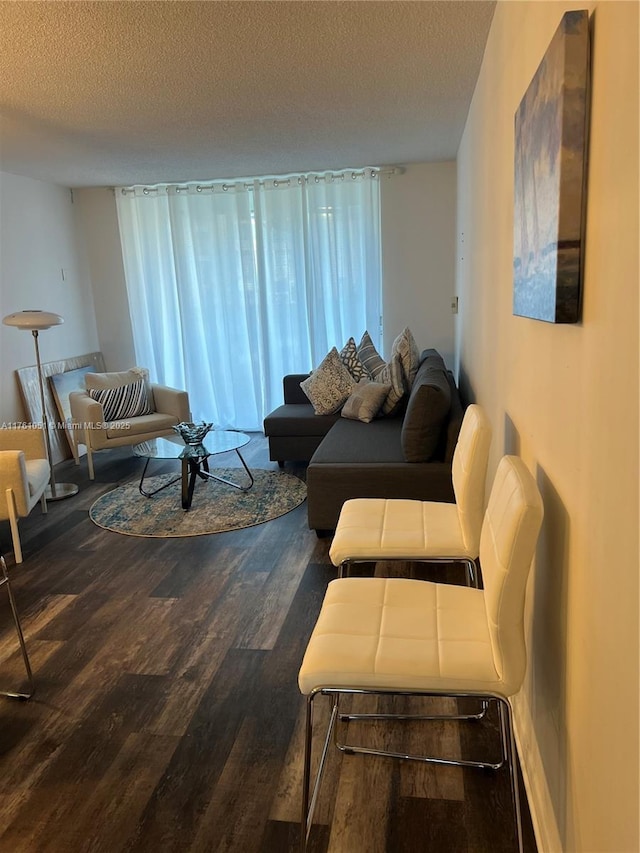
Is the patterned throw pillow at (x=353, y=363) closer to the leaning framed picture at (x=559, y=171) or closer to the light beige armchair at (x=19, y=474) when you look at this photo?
the light beige armchair at (x=19, y=474)

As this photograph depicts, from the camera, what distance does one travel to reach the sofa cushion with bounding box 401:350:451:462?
2947 millimetres

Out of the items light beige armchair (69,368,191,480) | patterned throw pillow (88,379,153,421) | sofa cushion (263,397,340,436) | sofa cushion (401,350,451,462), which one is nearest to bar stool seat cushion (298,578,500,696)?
sofa cushion (401,350,451,462)

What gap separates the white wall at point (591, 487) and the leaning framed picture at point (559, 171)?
31 millimetres

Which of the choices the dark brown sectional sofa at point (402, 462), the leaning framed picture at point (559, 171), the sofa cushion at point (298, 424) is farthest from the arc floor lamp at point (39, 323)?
the leaning framed picture at point (559, 171)

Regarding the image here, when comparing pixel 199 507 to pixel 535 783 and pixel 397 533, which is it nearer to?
pixel 397 533

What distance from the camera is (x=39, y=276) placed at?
16.6 ft

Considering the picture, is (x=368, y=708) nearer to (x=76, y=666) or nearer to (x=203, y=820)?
(x=203, y=820)

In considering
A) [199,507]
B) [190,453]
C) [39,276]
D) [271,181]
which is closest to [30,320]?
[39,276]

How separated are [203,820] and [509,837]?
2.63 feet

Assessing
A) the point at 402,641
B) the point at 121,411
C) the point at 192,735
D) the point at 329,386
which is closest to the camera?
the point at 402,641

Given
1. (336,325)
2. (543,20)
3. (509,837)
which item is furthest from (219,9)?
(336,325)

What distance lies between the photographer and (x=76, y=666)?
7.54ft

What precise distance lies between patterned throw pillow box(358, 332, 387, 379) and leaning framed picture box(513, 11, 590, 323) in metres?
3.40

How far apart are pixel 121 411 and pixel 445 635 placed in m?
→ 4.06
